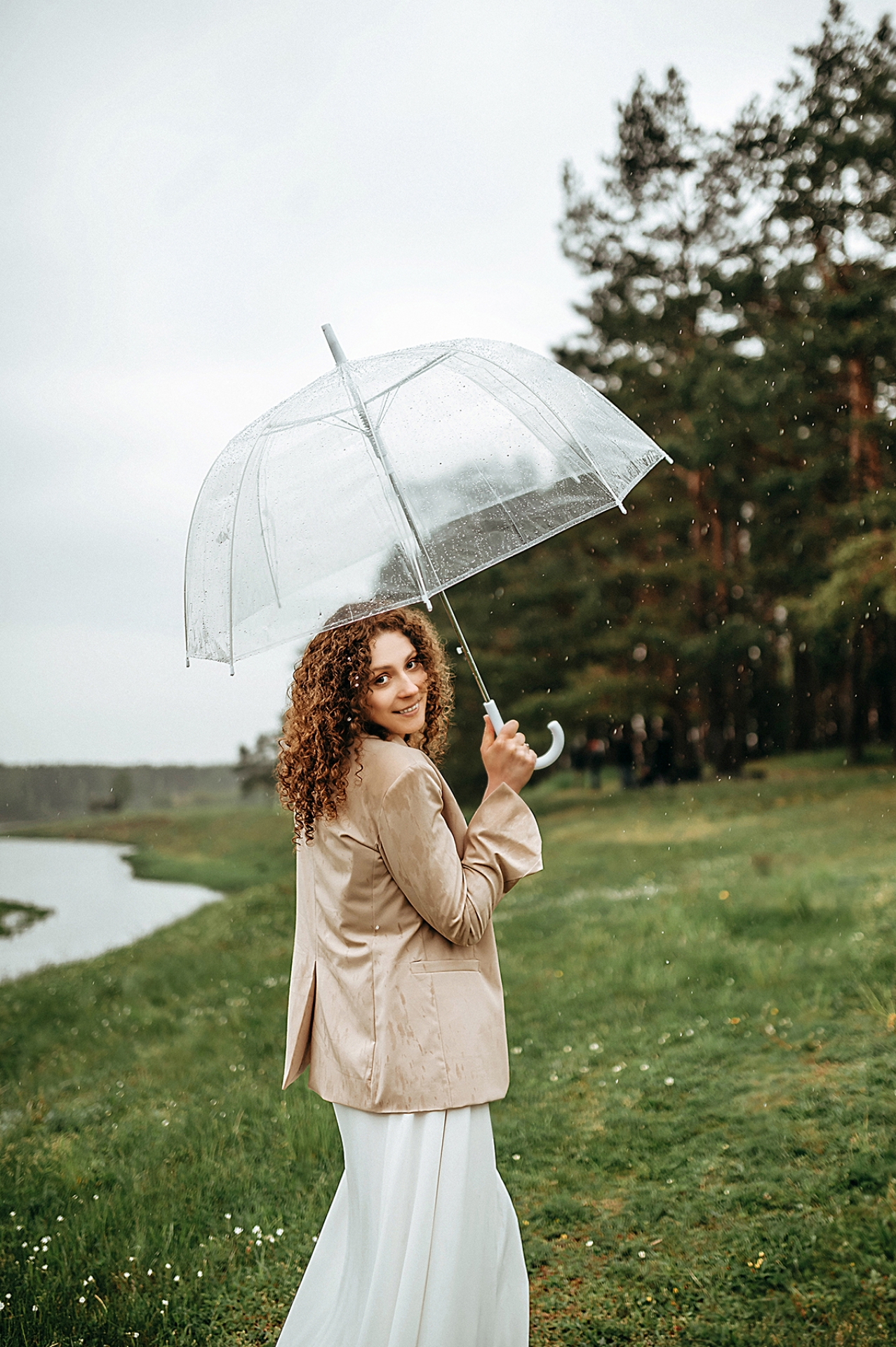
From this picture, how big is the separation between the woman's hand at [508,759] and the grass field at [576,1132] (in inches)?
76.5

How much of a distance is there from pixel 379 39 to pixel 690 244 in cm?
804

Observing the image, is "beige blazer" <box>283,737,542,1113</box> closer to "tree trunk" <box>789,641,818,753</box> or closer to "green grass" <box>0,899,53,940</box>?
"green grass" <box>0,899,53,940</box>

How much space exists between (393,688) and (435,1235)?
100 centimetres

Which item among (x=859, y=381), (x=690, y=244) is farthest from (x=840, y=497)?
(x=690, y=244)

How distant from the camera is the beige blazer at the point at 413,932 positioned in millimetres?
2029

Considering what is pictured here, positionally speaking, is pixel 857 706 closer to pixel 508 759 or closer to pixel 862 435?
pixel 862 435

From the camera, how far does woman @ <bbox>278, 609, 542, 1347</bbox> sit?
6.70 feet

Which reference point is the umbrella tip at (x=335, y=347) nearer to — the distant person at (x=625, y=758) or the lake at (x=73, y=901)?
the lake at (x=73, y=901)

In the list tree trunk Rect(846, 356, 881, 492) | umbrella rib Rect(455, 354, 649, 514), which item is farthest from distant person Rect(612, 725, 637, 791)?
umbrella rib Rect(455, 354, 649, 514)

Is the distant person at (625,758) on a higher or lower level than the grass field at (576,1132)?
higher

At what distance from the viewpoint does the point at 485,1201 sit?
2.11 metres

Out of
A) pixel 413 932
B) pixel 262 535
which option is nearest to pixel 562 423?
pixel 262 535

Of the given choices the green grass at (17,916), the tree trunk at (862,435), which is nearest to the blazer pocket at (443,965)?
the green grass at (17,916)

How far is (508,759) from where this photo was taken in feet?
7.01
